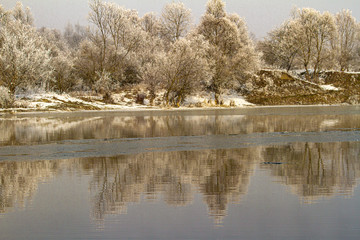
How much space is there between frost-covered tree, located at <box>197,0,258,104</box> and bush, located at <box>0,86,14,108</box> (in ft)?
97.6

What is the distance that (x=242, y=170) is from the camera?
13.0 m

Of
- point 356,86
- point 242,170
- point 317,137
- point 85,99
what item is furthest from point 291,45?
point 242,170

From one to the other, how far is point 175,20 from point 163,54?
913 inches

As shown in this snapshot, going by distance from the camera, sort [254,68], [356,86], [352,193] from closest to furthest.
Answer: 1. [352,193]
2. [254,68]
3. [356,86]

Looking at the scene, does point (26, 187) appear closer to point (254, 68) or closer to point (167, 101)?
point (167, 101)

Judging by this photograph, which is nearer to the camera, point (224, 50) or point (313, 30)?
point (224, 50)

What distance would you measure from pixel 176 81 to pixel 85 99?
13253mm

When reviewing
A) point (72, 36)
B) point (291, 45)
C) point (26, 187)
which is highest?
point (72, 36)

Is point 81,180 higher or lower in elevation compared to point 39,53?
lower

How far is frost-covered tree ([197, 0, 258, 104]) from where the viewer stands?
69875 mm

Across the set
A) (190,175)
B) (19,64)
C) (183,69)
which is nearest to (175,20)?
(183,69)

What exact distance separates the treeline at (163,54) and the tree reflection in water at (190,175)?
4239 centimetres

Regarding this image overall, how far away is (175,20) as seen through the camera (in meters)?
83.9

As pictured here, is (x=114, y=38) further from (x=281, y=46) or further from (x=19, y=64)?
(x=281, y=46)
